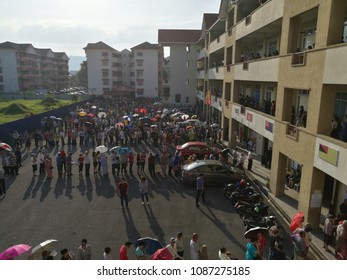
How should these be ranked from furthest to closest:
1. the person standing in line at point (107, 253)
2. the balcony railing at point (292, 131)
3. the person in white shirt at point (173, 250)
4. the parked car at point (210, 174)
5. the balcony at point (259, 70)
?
the parked car at point (210, 174) < the balcony at point (259, 70) < the balcony railing at point (292, 131) < the person in white shirt at point (173, 250) < the person standing in line at point (107, 253)

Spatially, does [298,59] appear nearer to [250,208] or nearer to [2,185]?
[250,208]

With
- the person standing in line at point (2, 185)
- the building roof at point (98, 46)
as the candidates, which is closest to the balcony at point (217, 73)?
the person standing in line at point (2, 185)

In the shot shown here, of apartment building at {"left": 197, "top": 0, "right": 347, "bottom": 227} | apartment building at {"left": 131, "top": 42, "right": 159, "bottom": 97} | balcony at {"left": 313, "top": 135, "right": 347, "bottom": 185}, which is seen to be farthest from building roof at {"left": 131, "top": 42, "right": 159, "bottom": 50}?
balcony at {"left": 313, "top": 135, "right": 347, "bottom": 185}

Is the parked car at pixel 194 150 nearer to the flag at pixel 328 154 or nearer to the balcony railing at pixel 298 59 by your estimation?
the balcony railing at pixel 298 59

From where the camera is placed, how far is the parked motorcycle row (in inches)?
475

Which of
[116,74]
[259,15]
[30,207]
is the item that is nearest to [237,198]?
[30,207]

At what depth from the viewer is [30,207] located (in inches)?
555

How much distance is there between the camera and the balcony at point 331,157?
9992 mm

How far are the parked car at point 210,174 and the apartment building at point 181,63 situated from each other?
1646 inches

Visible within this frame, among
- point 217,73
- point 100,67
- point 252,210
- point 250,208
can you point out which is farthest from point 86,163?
point 100,67

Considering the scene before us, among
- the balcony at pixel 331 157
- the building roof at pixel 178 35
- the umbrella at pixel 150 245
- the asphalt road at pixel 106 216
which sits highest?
the building roof at pixel 178 35

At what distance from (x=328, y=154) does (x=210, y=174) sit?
744 centimetres

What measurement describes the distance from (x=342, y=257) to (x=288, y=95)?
315 inches

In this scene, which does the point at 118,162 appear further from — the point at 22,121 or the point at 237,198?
the point at 22,121
